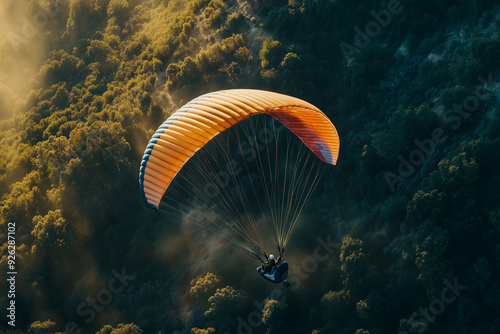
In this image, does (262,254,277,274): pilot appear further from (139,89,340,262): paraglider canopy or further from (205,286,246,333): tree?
(205,286,246,333): tree

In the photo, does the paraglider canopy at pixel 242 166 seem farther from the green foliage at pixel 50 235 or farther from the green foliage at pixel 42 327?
the green foliage at pixel 42 327
